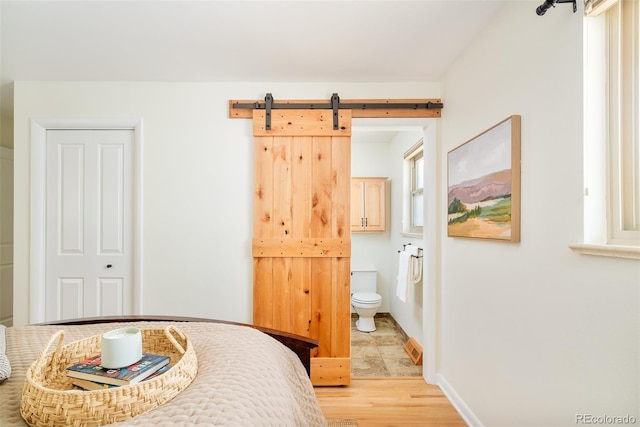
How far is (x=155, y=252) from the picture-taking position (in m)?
2.40

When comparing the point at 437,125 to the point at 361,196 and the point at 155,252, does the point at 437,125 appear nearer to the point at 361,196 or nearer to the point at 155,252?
the point at 361,196

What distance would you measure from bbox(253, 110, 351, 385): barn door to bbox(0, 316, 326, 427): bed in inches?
39.7

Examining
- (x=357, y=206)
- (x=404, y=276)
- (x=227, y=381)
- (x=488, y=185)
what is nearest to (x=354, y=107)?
(x=488, y=185)

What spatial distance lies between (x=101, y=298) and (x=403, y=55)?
3014mm

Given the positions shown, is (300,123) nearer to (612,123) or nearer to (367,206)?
(612,123)

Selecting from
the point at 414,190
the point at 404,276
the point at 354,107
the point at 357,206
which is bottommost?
the point at 404,276

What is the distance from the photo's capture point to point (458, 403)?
79.0 inches

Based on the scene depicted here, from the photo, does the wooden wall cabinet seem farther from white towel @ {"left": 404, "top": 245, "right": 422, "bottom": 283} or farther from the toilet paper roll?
the toilet paper roll

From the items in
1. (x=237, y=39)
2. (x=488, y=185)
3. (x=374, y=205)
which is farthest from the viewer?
(x=374, y=205)

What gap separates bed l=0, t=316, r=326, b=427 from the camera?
26.1 inches

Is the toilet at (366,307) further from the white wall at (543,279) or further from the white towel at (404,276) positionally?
the white wall at (543,279)

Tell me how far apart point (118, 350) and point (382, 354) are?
2.65 m

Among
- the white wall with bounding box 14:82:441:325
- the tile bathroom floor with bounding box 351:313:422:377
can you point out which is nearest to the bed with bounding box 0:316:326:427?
the white wall with bounding box 14:82:441:325

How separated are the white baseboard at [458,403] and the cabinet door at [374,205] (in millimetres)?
2093
